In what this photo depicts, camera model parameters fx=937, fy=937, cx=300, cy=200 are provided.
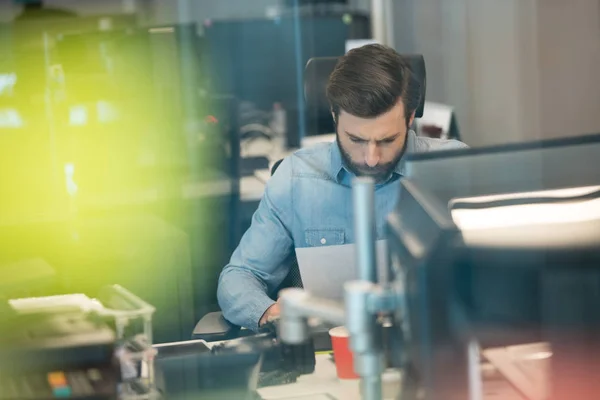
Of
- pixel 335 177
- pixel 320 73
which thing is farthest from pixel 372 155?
pixel 320 73

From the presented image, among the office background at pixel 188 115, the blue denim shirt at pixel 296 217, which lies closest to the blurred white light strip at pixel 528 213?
the blue denim shirt at pixel 296 217

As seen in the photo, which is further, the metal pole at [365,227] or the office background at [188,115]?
the office background at [188,115]

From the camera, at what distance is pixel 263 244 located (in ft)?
7.65

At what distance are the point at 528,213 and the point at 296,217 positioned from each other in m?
1.39

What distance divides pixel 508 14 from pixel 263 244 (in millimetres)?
1653

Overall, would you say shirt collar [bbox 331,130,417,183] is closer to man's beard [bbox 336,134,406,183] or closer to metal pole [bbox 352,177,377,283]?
man's beard [bbox 336,134,406,183]

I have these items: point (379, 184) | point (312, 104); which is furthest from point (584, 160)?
point (312, 104)

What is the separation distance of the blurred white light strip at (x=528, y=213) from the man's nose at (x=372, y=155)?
3.82ft

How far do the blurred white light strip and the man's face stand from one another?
45.2 inches

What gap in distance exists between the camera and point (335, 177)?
7.66 feet

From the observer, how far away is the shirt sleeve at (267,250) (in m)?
2.27

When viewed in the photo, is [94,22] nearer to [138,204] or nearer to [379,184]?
[138,204]

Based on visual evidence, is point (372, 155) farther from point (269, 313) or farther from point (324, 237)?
point (269, 313)

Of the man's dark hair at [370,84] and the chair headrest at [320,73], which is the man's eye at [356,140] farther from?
the chair headrest at [320,73]
